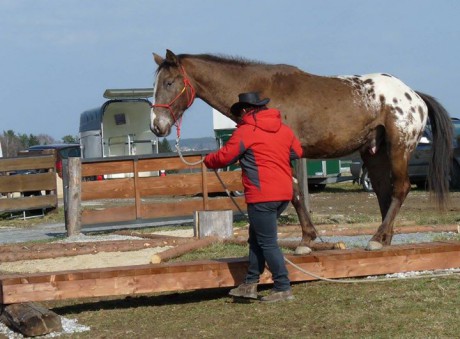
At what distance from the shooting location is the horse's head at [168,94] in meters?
8.92

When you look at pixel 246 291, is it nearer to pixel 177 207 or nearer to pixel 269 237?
pixel 269 237

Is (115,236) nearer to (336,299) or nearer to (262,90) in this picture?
(262,90)

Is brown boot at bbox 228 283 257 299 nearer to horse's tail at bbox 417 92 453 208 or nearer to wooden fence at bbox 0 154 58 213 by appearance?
horse's tail at bbox 417 92 453 208

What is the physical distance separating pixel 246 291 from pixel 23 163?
14.3 meters

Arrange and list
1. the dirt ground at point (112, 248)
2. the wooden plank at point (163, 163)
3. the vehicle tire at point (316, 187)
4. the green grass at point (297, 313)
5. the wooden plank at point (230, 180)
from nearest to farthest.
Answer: the green grass at point (297, 313)
the dirt ground at point (112, 248)
the wooden plank at point (163, 163)
the wooden plank at point (230, 180)
the vehicle tire at point (316, 187)

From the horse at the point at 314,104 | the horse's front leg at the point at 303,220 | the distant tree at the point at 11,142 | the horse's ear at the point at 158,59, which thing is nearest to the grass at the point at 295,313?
the horse's front leg at the point at 303,220

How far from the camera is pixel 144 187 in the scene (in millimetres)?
16203

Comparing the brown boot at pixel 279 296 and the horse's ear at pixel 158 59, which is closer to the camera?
the brown boot at pixel 279 296

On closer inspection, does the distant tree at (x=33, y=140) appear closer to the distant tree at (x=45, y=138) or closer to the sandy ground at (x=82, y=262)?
the distant tree at (x=45, y=138)

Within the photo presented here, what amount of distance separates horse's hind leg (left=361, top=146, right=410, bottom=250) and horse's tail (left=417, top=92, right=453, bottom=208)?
0.63 metres

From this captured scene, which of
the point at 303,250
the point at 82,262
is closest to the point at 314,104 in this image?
the point at 303,250

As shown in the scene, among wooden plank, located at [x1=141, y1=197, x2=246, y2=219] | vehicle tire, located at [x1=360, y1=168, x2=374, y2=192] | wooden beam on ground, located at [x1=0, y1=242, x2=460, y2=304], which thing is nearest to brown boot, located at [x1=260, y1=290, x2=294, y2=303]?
wooden beam on ground, located at [x1=0, y1=242, x2=460, y2=304]

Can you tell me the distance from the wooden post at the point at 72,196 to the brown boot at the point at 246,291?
312 inches

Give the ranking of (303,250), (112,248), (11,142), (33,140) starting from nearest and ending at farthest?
(303,250), (112,248), (11,142), (33,140)
